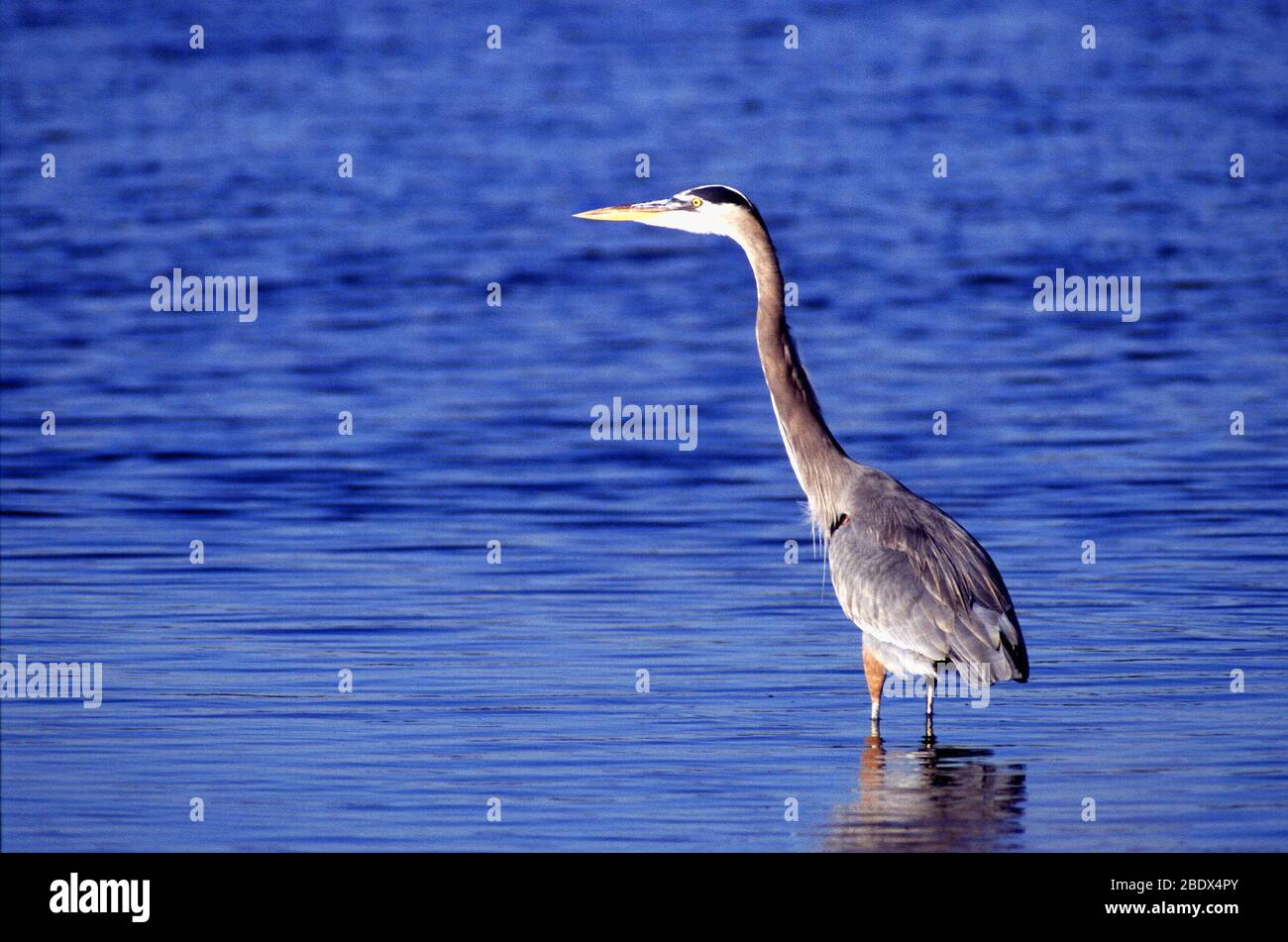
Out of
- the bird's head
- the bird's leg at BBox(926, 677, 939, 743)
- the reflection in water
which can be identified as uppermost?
the bird's head

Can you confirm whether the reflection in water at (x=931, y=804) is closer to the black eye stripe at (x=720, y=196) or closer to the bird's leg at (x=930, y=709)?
the bird's leg at (x=930, y=709)

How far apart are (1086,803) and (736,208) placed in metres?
4.04

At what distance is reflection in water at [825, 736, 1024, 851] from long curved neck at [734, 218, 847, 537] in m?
1.67

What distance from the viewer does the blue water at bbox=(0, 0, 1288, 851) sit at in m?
9.95

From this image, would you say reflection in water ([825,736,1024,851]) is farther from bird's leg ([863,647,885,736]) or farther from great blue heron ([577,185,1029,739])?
great blue heron ([577,185,1029,739])

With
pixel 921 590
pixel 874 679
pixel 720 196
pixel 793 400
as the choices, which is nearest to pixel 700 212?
pixel 720 196

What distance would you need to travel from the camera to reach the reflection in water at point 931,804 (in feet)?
29.8

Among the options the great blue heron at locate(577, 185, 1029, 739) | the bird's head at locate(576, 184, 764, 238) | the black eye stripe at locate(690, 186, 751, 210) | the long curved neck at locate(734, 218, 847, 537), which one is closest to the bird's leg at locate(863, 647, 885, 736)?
the great blue heron at locate(577, 185, 1029, 739)

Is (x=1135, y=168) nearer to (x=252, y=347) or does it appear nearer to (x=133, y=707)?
(x=252, y=347)

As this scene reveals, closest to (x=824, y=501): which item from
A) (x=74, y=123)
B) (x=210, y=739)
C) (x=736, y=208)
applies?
(x=736, y=208)

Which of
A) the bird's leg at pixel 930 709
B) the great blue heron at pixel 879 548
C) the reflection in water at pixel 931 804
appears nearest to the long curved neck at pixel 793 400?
the great blue heron at pixel 879 548

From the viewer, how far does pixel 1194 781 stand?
9844 mm

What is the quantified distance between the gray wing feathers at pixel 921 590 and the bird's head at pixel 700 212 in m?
1.71

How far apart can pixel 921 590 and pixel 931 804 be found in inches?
56.9
